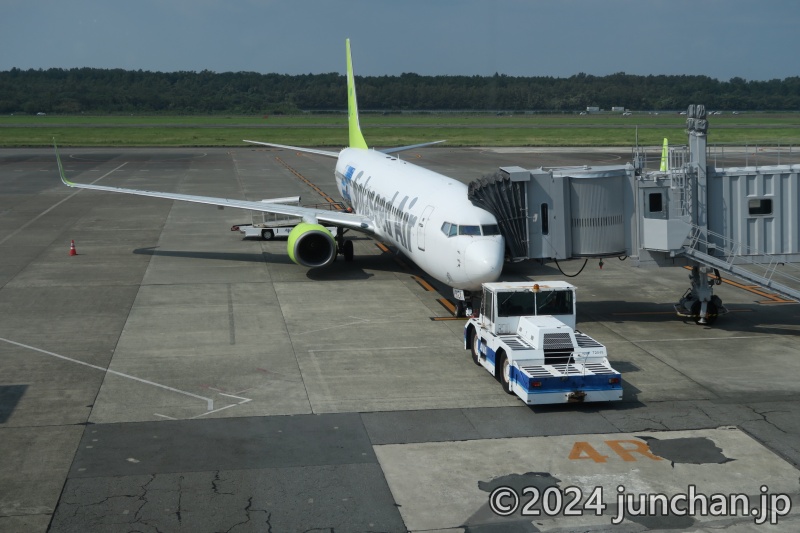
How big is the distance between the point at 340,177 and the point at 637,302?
71.3 feet

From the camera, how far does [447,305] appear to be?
32.7 metres

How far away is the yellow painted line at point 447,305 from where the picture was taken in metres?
31.9

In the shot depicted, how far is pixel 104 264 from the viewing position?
40.9 metres

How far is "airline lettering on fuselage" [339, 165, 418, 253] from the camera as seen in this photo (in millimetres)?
34062

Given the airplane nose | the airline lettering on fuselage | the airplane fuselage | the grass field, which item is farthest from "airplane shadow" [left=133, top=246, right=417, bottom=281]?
the grass field

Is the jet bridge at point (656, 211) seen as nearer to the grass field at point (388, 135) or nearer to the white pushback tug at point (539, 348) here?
the white pushback tug at point (539, 348)

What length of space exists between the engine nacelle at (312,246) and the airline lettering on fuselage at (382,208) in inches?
94.9

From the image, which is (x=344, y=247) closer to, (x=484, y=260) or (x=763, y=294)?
(x=484, y=260)

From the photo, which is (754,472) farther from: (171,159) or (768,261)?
(171,159)

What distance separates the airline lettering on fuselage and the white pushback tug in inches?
358

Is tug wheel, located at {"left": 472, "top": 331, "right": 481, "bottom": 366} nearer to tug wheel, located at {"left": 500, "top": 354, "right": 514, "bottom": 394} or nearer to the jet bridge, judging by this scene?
tug wheel, located at {"left": 500, "top": 354, "right": 514, "bottom": 394}

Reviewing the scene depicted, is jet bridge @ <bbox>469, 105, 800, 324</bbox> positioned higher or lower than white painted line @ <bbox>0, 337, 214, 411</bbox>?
higher

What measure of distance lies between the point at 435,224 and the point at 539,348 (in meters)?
9.61

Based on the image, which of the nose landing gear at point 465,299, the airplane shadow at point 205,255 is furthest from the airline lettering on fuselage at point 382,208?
the airplane shadow at point 205,255
